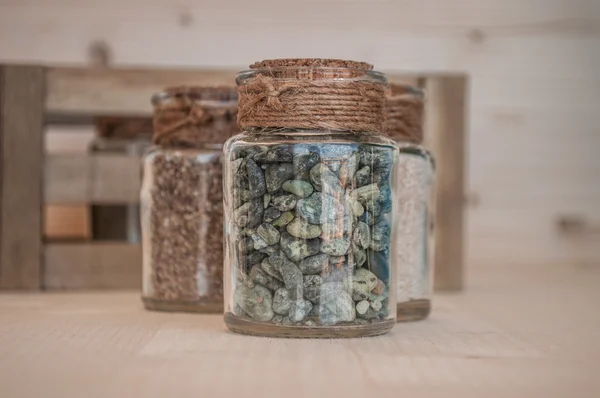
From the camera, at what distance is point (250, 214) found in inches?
33.1

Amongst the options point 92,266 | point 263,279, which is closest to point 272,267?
point 263,279

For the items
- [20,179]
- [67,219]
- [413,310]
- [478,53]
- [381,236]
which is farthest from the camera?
[67,219]

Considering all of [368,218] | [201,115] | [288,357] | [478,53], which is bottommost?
[288,357]

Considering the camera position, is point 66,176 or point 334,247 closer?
point 334,247

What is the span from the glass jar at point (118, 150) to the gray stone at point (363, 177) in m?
0.65

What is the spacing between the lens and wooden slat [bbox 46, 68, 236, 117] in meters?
1.34

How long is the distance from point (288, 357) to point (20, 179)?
0.69m

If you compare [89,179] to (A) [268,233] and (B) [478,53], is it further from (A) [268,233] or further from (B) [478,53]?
(B) [478,53]

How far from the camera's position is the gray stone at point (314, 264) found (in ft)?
2.68

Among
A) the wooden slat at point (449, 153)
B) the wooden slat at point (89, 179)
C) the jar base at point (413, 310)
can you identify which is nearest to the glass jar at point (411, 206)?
the jar base at point (413, 310)

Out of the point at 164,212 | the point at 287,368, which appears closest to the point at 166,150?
the point at 164,212

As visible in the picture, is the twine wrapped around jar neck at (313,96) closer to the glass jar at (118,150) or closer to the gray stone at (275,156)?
the gray stone at (275,156)

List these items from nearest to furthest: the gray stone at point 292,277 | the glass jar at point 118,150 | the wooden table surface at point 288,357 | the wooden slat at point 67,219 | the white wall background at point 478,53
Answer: the wooden table surface at point 288,357
the gray stone at point 292,277
the glass jar at point 118,150
the white wall background at point 478,53
the wooden slat at point 67,219

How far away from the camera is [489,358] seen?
0.77 meters
